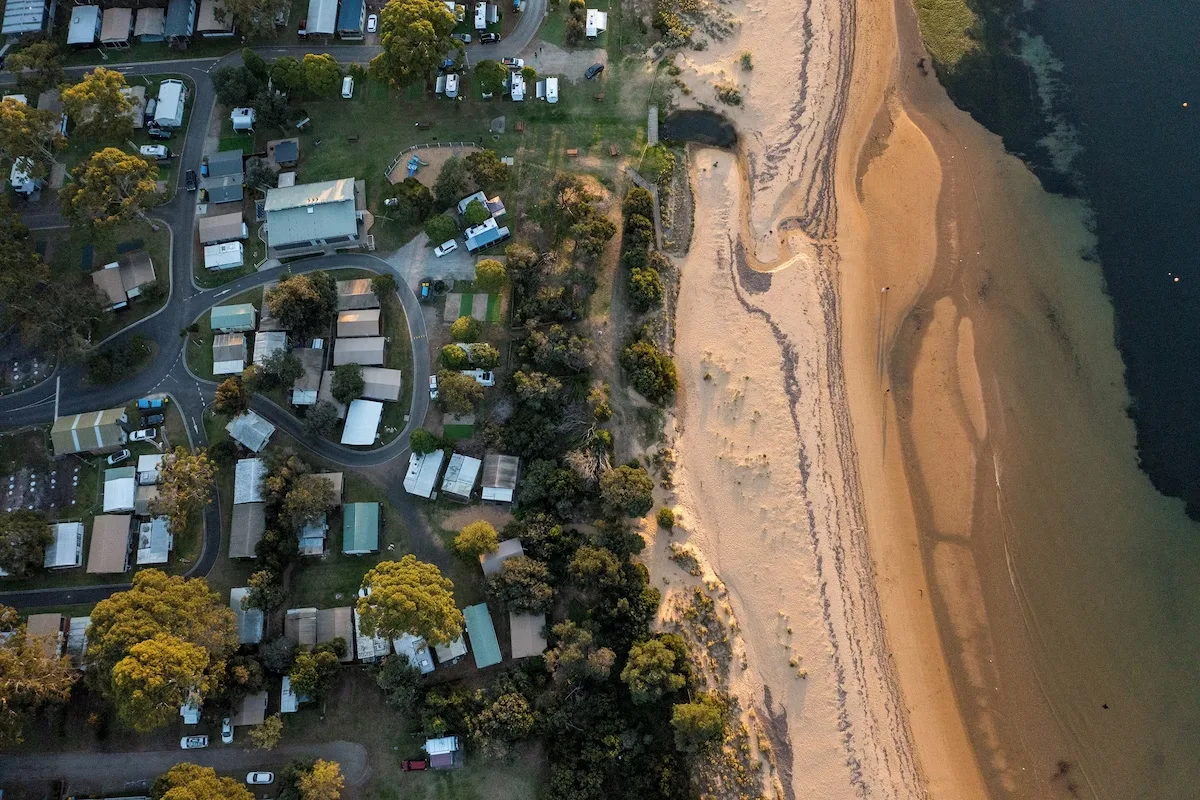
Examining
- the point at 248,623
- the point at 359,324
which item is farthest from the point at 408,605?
the point at 359,324

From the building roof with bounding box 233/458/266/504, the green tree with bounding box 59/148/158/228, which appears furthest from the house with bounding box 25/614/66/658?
the green tree with bounding box 59/148/158/228

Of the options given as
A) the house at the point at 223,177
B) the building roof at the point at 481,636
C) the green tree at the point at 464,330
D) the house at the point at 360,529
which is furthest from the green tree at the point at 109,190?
the building roof at the point at 481,636

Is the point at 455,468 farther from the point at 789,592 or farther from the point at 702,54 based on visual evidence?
the point at 702,54

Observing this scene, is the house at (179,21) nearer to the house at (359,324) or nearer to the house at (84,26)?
the house at (84,26)

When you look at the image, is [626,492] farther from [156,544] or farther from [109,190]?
[109,190]

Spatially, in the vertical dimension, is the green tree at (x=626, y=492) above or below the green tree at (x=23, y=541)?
above

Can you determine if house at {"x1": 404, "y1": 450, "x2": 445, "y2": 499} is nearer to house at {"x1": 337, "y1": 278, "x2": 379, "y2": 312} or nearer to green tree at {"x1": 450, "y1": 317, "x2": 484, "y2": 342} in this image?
green tree at {"x1": 450, "y1": 317, "x2": 484, "y2": 342}
